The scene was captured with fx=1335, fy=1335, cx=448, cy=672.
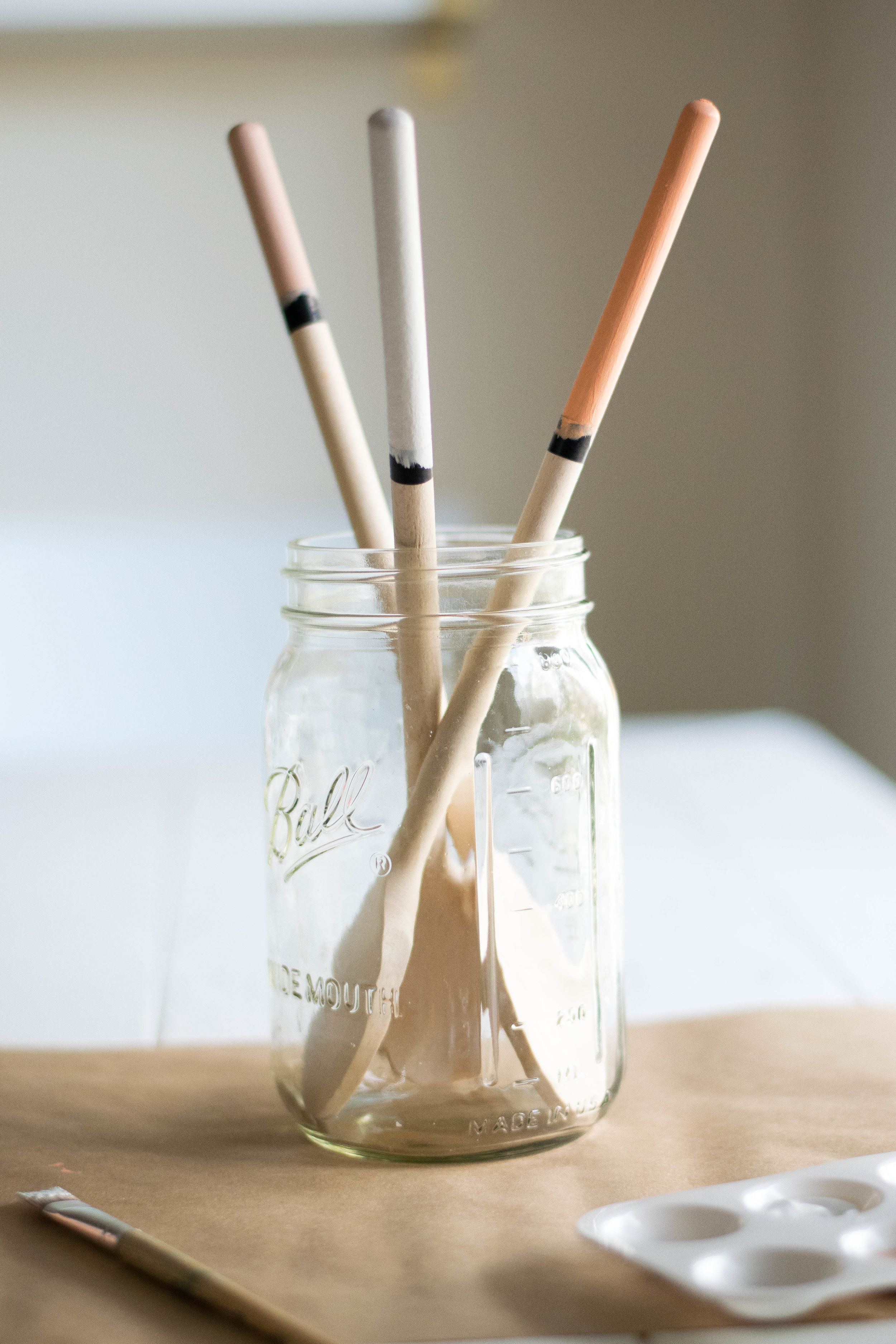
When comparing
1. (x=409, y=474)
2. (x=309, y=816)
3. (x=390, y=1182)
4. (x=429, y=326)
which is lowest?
(x=390, y=1182)

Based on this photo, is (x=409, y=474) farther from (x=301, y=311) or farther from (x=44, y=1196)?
(x=44, y=1196)

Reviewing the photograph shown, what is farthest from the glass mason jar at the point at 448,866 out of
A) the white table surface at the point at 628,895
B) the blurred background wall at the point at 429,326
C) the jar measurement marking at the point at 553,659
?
the blurred background wall at the point at 429,326

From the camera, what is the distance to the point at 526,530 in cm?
44

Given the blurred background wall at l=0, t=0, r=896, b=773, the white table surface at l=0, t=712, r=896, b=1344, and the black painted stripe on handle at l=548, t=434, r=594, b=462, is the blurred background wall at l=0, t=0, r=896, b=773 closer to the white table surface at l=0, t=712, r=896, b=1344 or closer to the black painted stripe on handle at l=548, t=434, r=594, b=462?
the white table surface at l=0, t=712, r=896, b=1344

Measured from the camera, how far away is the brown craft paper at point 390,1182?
0.33m

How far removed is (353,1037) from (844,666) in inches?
80.7

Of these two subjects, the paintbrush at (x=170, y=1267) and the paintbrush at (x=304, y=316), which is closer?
the paintbrush at (x=170, y=1267)

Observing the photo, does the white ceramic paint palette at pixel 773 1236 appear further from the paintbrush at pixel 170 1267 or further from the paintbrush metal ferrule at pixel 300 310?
the paintbrush metal ferrule at pixel 300 310

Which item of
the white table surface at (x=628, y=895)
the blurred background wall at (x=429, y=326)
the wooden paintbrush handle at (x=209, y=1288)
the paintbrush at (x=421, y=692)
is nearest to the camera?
the wooden paintbrush handle at (x=209, y=1288)

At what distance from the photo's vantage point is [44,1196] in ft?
1.30

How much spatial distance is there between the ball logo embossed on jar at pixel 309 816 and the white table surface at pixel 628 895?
0.15 m

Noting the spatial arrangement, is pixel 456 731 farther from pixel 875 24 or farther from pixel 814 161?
pixel 814 161

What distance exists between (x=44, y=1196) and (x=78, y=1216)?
0.08 feet

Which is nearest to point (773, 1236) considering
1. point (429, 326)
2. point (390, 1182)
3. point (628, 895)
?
point (390, 1182)
